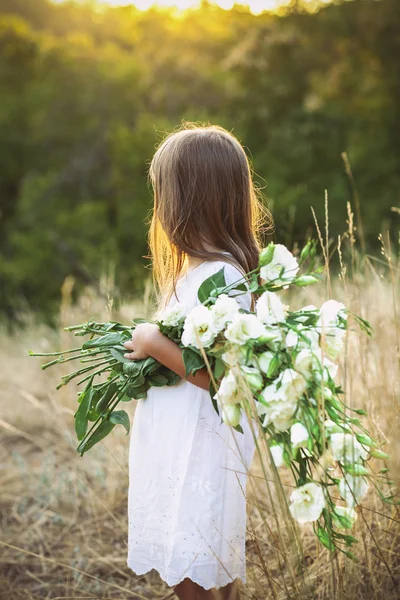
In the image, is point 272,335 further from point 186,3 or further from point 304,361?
point 186,3

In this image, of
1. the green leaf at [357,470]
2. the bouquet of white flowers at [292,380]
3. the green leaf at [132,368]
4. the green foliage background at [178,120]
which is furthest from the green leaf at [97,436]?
the green foliage background at [178,120]

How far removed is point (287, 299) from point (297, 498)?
3.40 meters

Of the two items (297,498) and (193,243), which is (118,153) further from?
(297,498)

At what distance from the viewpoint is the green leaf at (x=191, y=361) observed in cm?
145

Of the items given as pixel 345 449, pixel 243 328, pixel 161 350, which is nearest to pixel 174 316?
pixel 161 350

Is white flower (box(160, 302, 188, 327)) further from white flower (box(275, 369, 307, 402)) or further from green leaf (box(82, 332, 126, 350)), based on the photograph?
white flower (box(275, 369, 307, 402))

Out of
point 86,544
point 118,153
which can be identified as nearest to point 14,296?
point 118,153

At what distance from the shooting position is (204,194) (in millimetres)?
1711

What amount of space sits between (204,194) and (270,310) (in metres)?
0.52

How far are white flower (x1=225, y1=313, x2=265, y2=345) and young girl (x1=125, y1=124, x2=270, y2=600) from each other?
32cm

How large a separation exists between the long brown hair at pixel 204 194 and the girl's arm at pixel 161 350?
0.63ft

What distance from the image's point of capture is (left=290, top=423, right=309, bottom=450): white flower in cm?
122

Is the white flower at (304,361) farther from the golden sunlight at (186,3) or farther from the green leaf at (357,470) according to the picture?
the golden sunlight at (186,3)

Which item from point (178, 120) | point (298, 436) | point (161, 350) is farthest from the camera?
point (178, 120)
